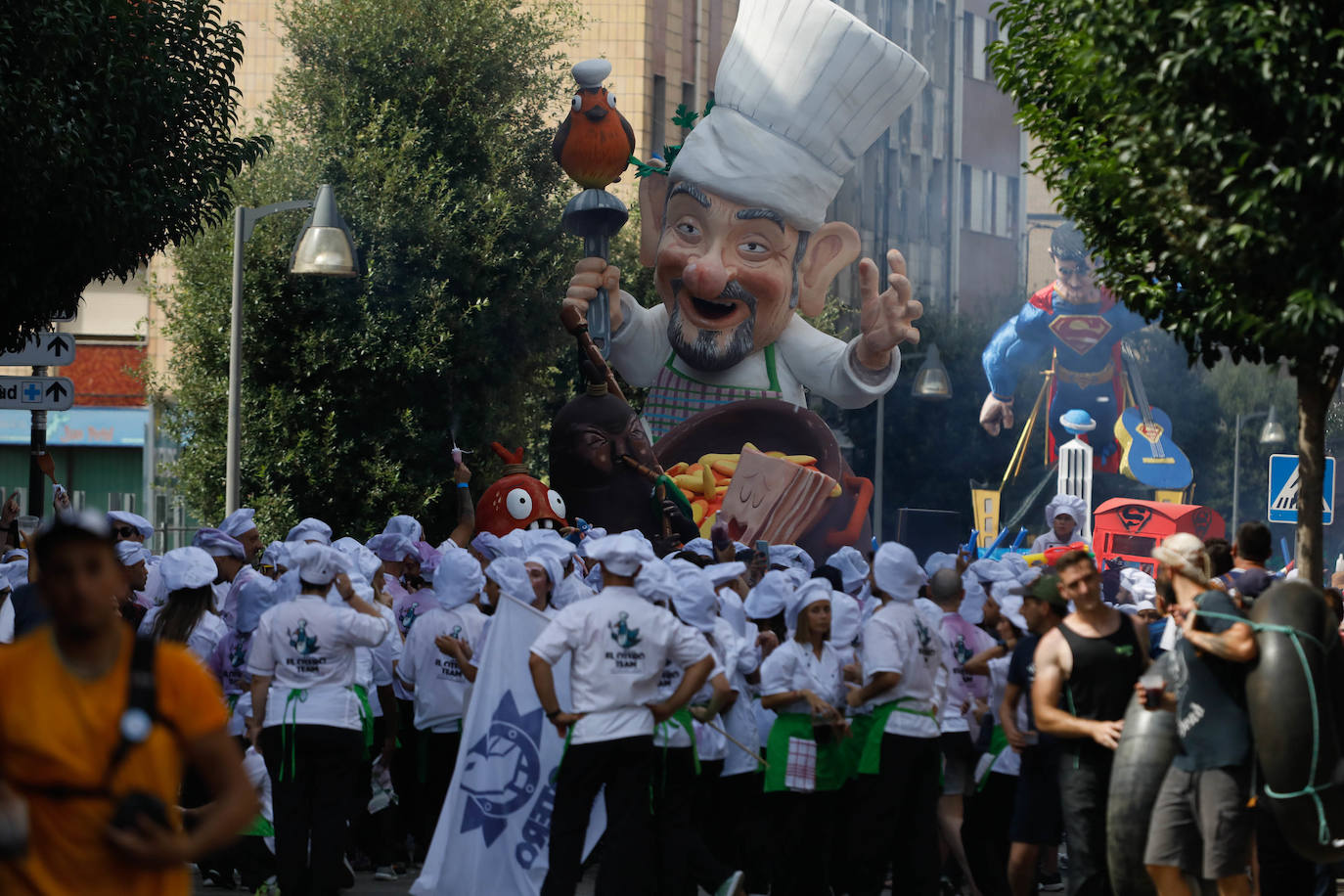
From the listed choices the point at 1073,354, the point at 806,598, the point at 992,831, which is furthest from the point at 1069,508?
the point at 1073,354

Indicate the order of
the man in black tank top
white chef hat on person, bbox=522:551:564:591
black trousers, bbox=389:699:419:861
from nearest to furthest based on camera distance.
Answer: the man in black tank top
white chef hat on person, bbox=522:551:564:591
black trousers, bbox=389:699:419:861

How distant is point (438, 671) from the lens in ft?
33.6

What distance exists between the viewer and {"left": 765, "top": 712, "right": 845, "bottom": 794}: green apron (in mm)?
8891

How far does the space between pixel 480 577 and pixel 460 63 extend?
17847 mm

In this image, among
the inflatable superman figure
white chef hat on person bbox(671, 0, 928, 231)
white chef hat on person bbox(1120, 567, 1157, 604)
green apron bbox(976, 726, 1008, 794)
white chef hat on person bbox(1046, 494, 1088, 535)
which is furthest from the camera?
the inflatable superman figure

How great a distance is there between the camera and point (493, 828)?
9.21 m

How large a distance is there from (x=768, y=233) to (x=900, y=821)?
418 inches

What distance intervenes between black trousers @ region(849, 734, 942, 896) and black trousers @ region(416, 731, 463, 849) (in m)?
2.37

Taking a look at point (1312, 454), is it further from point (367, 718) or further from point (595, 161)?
point (595, 161)

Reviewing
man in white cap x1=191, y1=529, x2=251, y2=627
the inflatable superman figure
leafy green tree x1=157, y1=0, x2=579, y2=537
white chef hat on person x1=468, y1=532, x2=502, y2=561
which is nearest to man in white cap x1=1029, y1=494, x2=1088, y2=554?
white chef hat on person x1=468, y1=532, x2=502, y2=561

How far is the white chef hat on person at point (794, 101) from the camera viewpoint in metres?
18.5

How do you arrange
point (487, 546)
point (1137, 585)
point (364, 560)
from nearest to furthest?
point (364, 560), point (1137, 585), point (487, 546)

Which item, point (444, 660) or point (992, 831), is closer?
point (992, 831)

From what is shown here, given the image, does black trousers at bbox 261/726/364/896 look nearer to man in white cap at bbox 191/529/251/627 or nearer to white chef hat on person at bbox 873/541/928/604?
man in white cap at bbox 191/529/251/627
